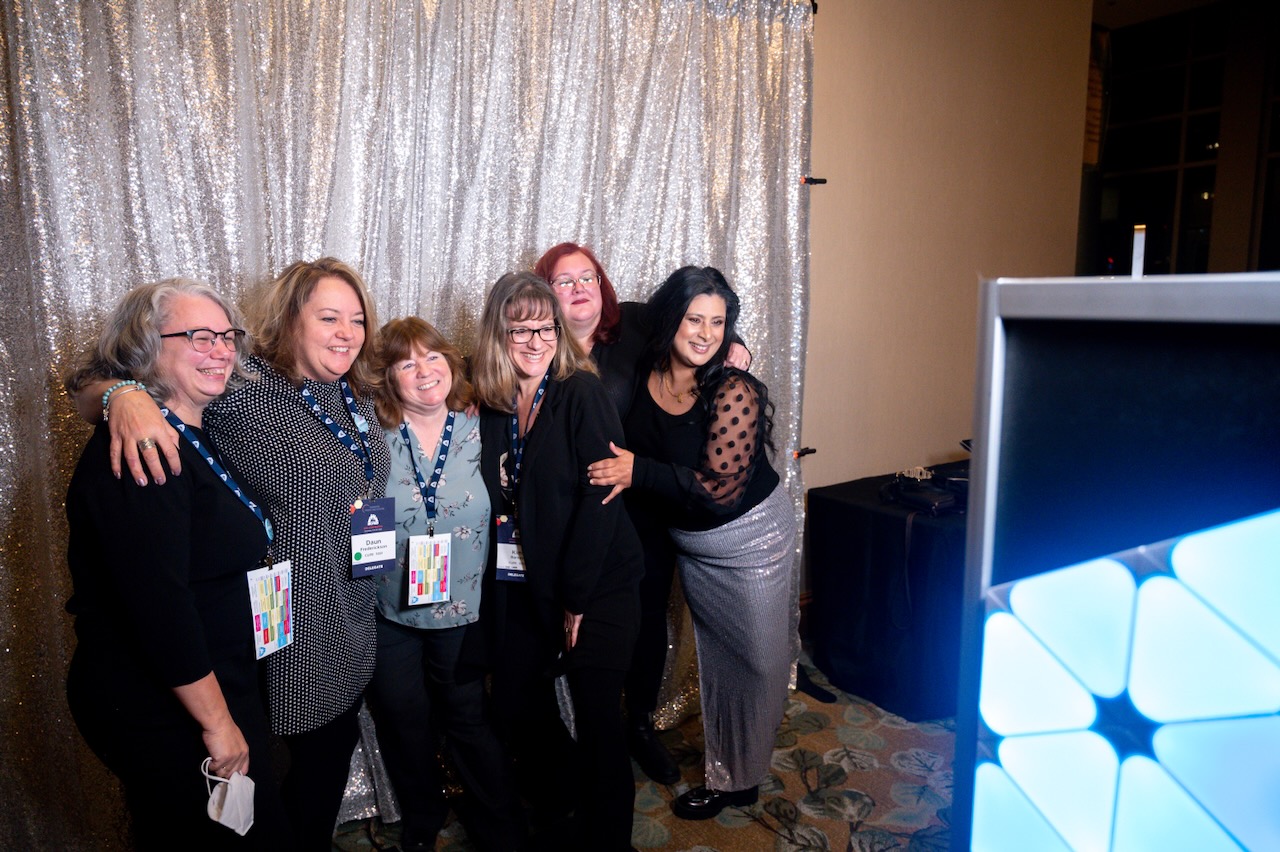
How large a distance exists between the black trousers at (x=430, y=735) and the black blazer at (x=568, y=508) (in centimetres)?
29

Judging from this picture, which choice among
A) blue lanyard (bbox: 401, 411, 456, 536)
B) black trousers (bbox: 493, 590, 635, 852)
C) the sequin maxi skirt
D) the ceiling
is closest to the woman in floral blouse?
blue lanyard (bbox: 401, 411, 456, 536)

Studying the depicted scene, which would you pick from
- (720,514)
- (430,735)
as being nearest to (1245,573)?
(720,514)

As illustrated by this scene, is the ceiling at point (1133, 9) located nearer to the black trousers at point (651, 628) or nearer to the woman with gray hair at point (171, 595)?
the black trousers at point (651, 628)

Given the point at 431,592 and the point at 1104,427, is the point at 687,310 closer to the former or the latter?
the point at 431,592

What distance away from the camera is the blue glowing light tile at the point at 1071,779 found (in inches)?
19.6

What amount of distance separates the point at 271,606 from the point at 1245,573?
63.5 inches

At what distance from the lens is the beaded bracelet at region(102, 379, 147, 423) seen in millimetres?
1456

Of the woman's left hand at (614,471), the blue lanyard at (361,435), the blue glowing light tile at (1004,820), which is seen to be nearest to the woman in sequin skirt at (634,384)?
the woman's left hand at (614,471)

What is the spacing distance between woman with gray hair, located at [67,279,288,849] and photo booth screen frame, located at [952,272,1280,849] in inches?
50.8

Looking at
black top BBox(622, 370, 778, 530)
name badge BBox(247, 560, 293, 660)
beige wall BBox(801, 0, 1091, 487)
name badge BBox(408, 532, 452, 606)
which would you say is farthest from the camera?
beige wall BBox(801, 0, 1091, 487)

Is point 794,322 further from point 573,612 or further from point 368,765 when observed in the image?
point 368,765

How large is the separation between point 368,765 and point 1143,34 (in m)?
7.35

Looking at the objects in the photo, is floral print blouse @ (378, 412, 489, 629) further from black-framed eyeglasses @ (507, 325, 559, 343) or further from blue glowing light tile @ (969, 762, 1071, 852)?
blue glowing light tile @ (969, 762, 1071, 852)

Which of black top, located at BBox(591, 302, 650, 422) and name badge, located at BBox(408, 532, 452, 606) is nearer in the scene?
name badge, located at BBox(408, 532, 452, 606)
